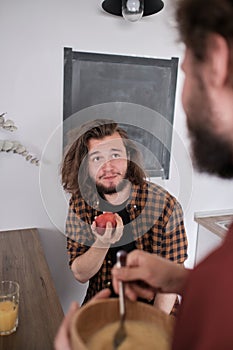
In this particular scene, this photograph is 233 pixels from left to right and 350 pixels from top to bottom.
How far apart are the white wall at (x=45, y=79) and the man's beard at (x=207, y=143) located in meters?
1.12

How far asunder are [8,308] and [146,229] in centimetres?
56

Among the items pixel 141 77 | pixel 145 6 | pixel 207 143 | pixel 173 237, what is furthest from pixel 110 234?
pixel 145 6

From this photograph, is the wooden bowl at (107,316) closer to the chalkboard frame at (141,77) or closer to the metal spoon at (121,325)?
the metal spoon at (121,325)

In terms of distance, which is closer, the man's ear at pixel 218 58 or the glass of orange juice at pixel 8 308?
the man's ear at pixel 218 58

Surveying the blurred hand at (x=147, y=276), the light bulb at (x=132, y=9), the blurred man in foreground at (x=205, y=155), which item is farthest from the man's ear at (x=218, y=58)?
the light bulb at (x=132, y=9)

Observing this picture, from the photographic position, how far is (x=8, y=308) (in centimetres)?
95

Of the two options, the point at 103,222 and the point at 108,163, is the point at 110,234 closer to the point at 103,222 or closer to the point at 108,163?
the point at 103,222

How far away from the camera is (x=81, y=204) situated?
140 centimetres

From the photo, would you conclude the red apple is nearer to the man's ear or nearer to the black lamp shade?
the man's ear

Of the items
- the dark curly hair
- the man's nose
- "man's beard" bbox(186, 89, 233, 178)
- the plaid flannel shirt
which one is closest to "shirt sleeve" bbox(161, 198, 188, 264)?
the plaid flannel shirt

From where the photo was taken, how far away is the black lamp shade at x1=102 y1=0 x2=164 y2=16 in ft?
5.02

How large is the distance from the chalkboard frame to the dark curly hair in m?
1.14

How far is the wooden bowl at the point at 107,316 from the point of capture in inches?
19.7

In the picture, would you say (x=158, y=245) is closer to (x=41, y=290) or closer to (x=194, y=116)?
(x=41, y=290)
